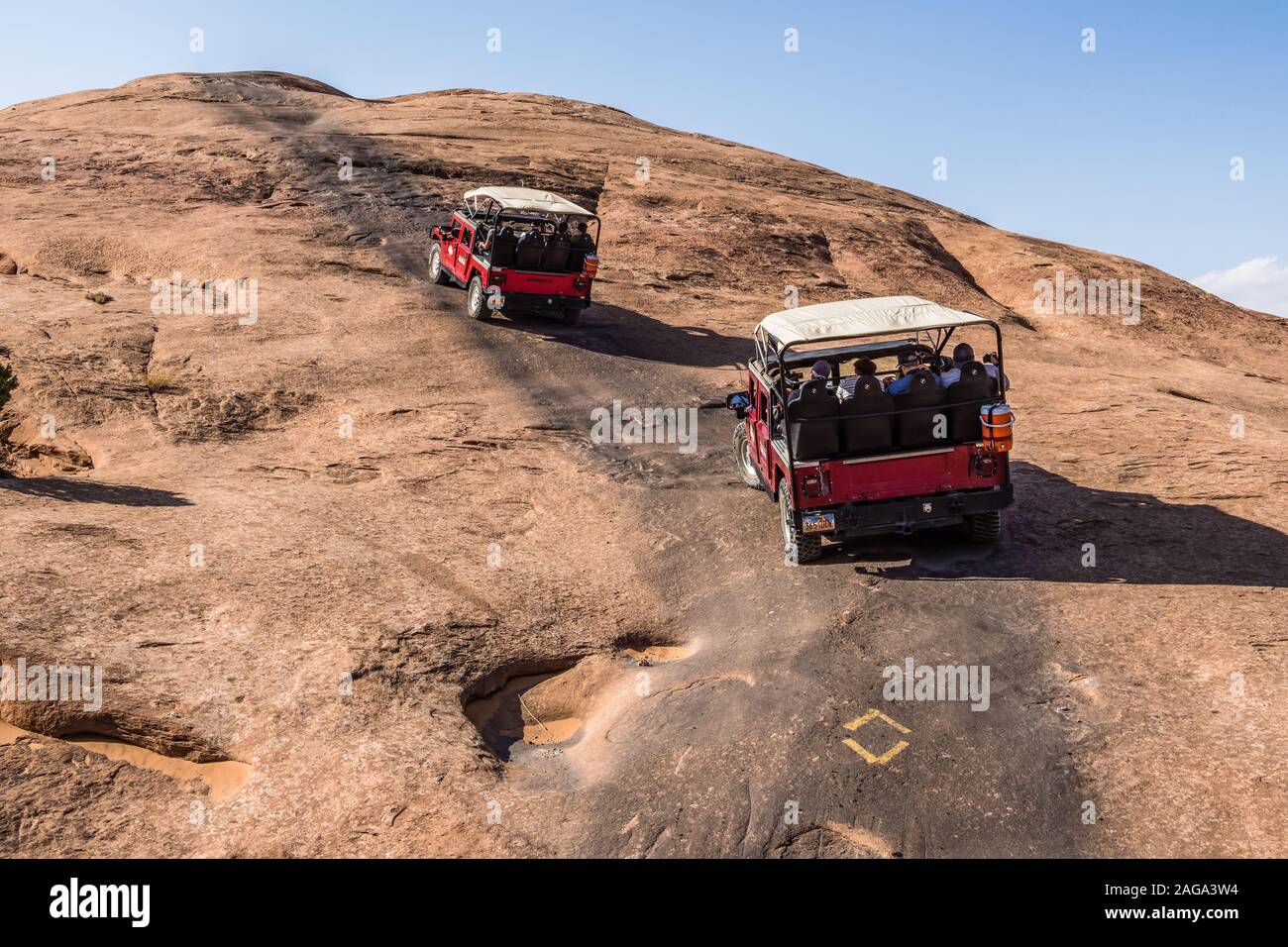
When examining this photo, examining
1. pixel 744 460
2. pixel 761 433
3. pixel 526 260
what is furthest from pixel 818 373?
pixel 526 260

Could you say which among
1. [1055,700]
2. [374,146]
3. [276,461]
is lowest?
[1055,700]

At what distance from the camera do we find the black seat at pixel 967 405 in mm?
10211

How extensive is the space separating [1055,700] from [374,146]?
3022 centimetres

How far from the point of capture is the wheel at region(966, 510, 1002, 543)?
1059 cm

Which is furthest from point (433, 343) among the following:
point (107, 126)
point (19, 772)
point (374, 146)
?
point (107, 126)

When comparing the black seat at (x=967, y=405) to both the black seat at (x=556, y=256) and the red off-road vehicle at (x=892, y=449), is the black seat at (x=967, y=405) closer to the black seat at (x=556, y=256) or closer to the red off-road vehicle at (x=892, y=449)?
the red off-road vehicle at (x=892, y=449)

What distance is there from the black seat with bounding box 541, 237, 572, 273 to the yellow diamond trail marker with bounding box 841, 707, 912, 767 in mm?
13838

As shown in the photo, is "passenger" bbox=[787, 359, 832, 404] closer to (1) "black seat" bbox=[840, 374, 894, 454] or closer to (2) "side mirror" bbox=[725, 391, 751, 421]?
(1) "black seat" bbox=[840, 374, 894, 454]

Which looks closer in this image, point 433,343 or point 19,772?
point 19,772

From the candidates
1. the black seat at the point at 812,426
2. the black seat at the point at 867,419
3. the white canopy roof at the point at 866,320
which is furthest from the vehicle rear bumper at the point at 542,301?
the black seat at the point at 867,419

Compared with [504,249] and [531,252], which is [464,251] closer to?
[504,249]
